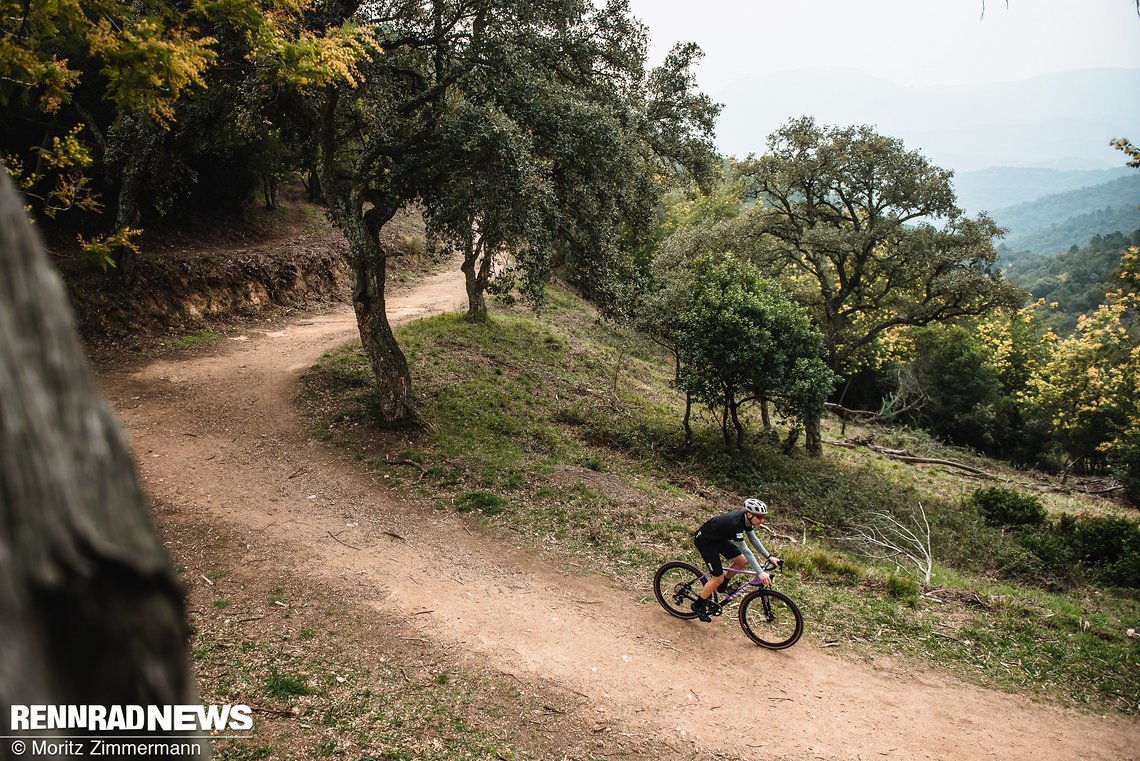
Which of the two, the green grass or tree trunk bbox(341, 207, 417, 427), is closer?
tree trunk bbox(341, 207, 417, 427)

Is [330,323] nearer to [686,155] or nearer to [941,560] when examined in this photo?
[686,155]

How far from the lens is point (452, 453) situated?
49.1 ft

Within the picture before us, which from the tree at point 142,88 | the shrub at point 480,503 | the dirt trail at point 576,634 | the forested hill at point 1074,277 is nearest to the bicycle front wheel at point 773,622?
the dirt trail at point 576,634

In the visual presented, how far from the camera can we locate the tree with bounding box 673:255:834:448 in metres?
17.4

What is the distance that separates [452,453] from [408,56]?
9.93 m

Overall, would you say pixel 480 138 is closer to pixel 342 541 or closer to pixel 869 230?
pixel 342 541

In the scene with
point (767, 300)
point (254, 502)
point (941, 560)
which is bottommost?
point (941, 560)

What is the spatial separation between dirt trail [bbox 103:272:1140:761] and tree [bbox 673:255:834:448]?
8.56 meters

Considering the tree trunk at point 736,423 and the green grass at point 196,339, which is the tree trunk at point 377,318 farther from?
the tree trunk at point 736,423

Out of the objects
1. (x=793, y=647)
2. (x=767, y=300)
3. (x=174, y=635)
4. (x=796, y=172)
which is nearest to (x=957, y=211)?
(x=796, y=172)

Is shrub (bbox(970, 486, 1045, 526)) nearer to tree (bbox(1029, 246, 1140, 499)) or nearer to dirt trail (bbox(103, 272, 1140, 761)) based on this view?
dirt trail (bbox(103, 272, 1140, 761))

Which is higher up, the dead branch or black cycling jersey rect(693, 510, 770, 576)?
black cycling jersey rect(693, 510, 770, 576)

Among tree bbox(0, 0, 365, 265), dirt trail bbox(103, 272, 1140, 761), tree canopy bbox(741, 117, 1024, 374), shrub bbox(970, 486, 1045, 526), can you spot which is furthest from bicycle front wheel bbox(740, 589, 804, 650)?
tree canopy bbox(741, 117, 1024, 374)

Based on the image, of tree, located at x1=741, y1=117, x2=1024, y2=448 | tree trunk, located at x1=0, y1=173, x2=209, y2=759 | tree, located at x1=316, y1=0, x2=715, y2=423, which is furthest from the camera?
tree, located at x1=741, y1=117, x2=1024, y2=448
